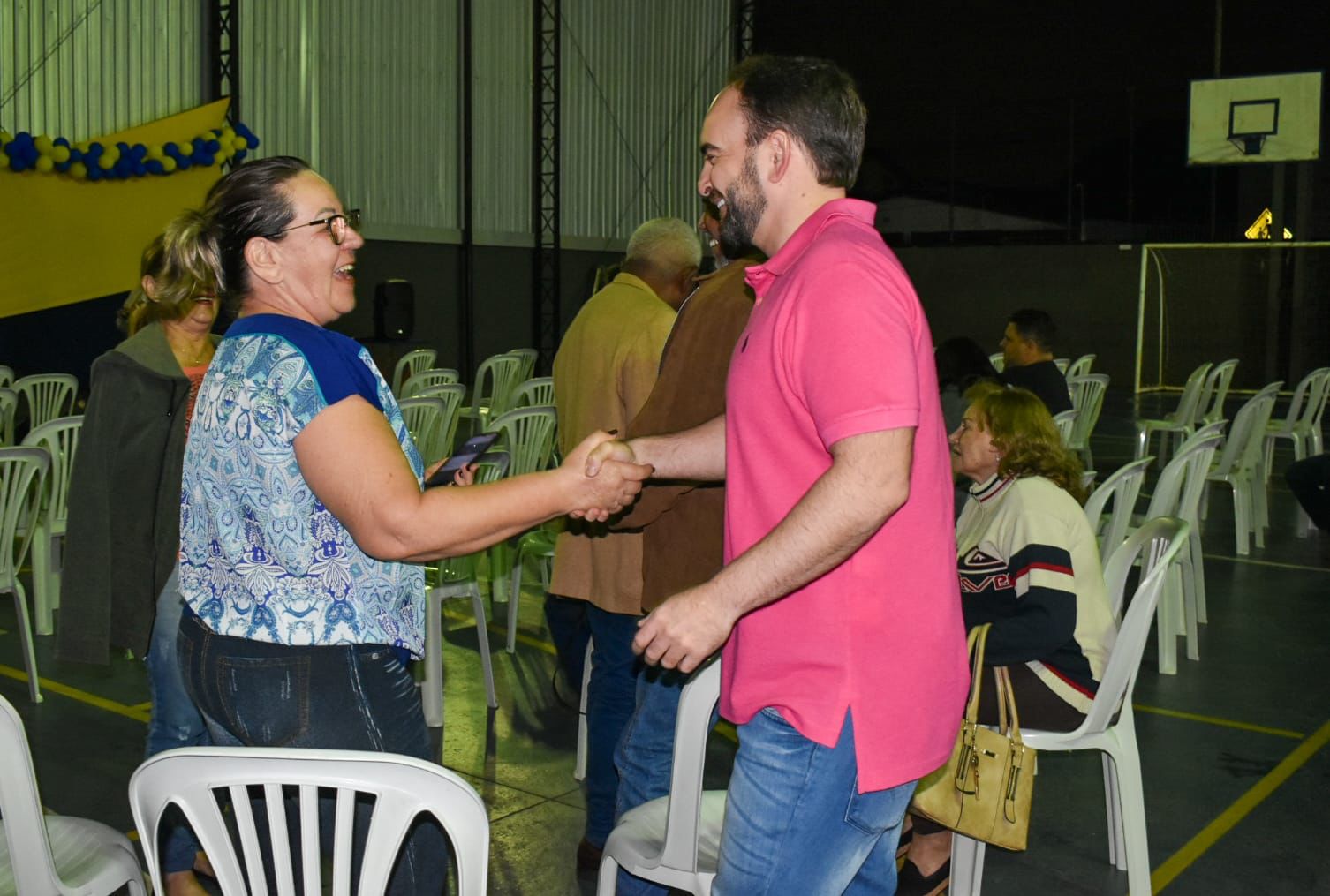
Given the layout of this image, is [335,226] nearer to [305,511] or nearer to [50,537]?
[305,511]

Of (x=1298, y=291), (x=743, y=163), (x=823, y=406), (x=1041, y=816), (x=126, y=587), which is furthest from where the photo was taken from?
(x=1298, y=291)

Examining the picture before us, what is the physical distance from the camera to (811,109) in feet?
5.23

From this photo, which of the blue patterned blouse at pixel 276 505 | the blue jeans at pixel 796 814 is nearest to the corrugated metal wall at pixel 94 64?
the blue patterned blouse at pixel 276 505

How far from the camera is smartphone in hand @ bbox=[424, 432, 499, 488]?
6.42 ft

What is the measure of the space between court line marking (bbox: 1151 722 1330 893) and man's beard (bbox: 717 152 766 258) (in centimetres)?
204

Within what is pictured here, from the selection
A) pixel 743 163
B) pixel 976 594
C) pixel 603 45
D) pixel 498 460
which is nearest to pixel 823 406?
pixel 743 163

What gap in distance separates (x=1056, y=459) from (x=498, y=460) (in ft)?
6.58

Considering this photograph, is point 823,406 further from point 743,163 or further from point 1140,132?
point 1140,132

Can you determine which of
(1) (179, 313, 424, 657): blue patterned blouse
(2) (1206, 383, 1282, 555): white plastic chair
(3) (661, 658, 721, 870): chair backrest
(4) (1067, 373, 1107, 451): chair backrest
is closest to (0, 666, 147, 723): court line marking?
(3) (661, 658, 721, 870): chair backrest

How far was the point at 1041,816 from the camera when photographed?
11.0 feet

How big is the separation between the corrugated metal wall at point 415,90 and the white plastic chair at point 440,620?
7958 mm

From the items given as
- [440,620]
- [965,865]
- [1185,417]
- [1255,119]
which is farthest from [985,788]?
[1255,119]

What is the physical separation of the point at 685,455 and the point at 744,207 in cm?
56

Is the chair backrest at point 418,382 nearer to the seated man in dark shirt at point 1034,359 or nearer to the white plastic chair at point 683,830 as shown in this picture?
the seated man in dark shirt at point 1034,359
